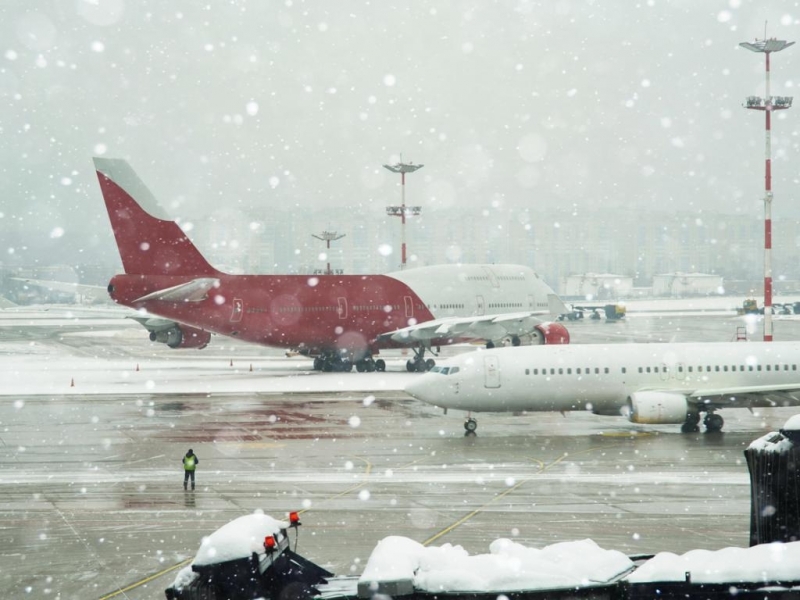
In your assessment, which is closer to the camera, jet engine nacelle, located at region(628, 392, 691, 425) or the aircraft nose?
jet engine nacelle, located at region(628, 392, 691, 425)

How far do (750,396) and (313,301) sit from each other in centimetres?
2617

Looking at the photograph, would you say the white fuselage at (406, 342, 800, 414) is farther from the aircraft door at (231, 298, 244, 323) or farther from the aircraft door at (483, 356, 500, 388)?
the aircraft door at (231, 298, 244, 323)

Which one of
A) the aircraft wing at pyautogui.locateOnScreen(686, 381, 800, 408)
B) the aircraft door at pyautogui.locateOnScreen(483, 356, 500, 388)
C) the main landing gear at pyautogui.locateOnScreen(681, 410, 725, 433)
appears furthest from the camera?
the main landing gear at pyautogui.locateOnScreen(681, 410, 725, 433)

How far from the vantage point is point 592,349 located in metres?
31.4

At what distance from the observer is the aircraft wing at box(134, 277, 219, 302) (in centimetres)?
4544

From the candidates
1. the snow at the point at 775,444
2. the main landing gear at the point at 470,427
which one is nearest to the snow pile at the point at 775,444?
the snow at the point at 775,444

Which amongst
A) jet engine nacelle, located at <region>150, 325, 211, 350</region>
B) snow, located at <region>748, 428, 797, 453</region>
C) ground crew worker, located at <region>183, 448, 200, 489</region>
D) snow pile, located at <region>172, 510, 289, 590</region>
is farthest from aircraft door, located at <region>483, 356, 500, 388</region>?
jet engine nacelle, located at <region>150, 325, 211, 350</region>

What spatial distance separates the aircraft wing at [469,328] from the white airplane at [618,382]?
19376mm

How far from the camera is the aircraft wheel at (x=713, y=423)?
30250mm

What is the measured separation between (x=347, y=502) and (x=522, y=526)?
4.45 m

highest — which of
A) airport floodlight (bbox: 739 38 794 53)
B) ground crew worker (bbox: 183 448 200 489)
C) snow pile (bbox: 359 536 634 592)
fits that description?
airport floodlight (bbox: 739 38 794 53)

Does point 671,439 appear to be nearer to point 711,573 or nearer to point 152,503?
point 152,503

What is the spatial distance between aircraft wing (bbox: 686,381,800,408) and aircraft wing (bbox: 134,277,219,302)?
2627cm

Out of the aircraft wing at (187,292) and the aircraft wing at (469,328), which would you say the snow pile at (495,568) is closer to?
the aircraft wing at (187,292)
